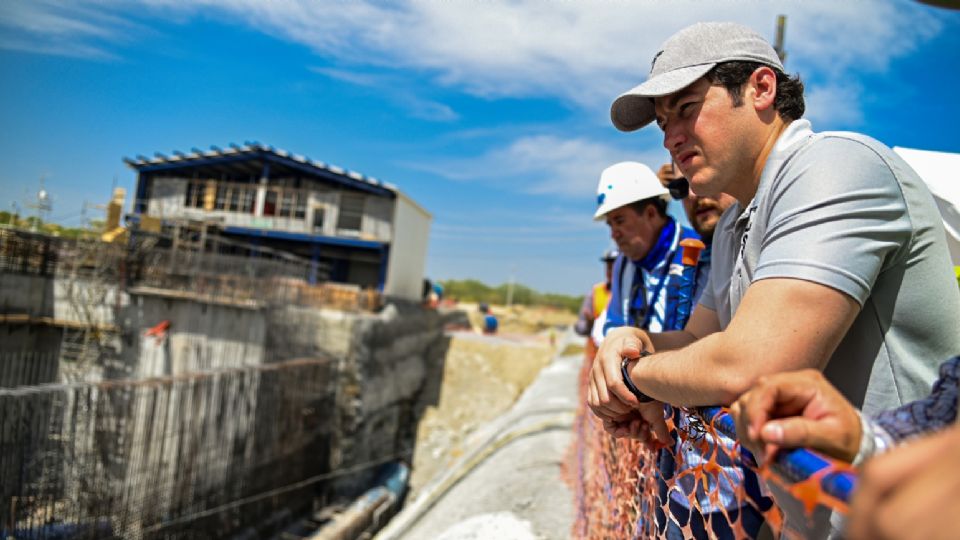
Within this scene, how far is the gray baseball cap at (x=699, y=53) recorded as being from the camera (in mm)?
1449

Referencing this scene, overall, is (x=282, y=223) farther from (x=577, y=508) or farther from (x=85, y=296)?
(x=577, y=508)

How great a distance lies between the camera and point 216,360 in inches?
619

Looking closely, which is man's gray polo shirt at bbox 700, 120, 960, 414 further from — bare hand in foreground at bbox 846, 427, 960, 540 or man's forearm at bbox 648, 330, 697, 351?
bare hand in foreground at bbox 846, 427, 960, 540

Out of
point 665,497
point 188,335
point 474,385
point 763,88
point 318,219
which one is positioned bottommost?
point 474,385

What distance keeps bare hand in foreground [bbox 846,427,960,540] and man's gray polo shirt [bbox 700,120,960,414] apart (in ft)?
2.43

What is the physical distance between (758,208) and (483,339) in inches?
1032

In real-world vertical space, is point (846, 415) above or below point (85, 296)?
above

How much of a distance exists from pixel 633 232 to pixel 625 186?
0.92ft

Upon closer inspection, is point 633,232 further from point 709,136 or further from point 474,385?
point 474,385

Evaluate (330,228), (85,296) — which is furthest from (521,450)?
(330,228)

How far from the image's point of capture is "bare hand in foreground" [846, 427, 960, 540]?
0.37 meters

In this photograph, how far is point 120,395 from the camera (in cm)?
888

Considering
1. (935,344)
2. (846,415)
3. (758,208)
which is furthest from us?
(758,208)

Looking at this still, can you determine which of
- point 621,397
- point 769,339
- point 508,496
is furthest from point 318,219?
point 769,339
